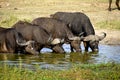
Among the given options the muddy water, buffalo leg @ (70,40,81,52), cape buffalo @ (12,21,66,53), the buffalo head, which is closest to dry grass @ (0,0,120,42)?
the buffalo head

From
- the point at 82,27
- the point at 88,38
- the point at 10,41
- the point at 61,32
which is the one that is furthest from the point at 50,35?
the point at 82,27

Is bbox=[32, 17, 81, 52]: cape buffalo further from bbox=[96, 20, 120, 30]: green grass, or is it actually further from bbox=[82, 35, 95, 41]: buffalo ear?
bbox=[96, 20, 120, 30]: green grass

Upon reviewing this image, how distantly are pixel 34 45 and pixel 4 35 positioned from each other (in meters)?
1.19

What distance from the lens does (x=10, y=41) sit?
15.6 m

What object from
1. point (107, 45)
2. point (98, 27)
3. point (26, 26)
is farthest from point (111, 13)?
point (26, 26)

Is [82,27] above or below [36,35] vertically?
below

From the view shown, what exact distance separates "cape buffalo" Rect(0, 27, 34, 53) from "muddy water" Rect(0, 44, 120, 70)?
0.40 meters

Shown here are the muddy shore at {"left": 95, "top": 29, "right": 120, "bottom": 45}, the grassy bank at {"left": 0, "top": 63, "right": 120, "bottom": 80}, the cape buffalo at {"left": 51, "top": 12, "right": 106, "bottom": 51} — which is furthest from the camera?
the muddy shore at {"left": 95, "top": 29, "right": 120, "bottom": 45}

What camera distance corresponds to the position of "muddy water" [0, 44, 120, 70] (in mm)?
12789

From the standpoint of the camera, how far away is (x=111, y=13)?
2836cm

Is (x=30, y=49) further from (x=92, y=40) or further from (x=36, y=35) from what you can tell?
(x=92, y=40)

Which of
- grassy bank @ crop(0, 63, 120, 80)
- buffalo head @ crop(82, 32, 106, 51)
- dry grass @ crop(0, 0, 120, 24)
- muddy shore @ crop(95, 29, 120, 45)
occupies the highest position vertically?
grassy bank @ crop(0, 63, 120, 80)

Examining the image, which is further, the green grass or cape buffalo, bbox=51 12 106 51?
the green grass

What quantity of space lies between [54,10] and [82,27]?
9816 mm
